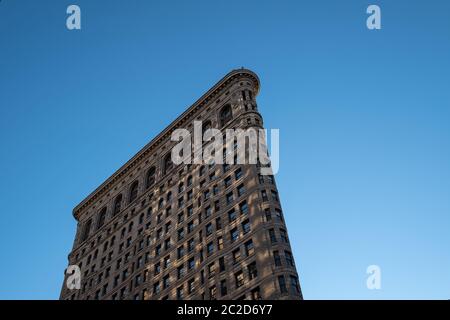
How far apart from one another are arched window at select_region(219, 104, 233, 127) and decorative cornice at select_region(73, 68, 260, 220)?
6.28 metres

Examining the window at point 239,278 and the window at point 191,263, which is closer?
the window at point 239,278

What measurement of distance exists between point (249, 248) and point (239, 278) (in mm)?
3556

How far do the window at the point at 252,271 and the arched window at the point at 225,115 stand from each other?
33508mm

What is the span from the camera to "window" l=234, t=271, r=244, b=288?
44562 mm

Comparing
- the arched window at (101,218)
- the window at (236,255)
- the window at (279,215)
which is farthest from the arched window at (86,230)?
the window at (279,215)

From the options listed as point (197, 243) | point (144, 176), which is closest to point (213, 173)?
point (197, 243)

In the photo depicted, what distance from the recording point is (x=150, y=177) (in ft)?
273

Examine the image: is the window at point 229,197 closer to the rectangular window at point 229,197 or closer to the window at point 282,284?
the rectangular window at point 229,197

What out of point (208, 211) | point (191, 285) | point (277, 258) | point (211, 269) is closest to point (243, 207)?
point (208, 211)

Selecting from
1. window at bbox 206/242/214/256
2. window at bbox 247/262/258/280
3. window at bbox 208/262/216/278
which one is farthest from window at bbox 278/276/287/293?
window at bbox 206/242/214/256

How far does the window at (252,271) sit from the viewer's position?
43.6m

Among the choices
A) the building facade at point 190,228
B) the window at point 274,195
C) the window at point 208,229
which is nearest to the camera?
the building facade at point 190,228

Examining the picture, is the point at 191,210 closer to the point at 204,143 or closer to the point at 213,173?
the point at 213,173

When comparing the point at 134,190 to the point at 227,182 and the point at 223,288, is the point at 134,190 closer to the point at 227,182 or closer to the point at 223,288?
the point at 227,182
